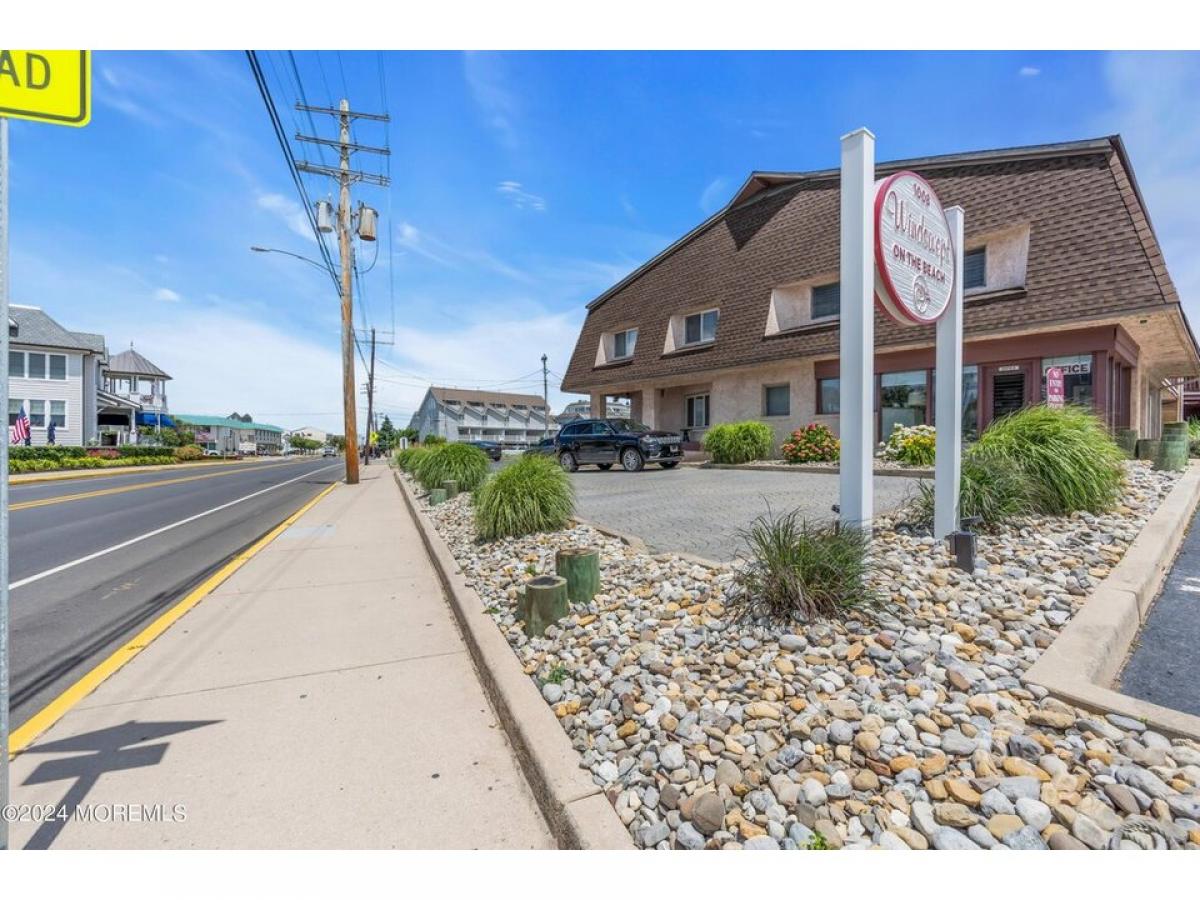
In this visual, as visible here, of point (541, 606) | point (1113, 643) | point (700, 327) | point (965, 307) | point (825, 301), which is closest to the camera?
point (1113, 643)

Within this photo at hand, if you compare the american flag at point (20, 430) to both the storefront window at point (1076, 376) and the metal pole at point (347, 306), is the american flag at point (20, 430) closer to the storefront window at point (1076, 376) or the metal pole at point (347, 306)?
the metal pole at point (347, 306)

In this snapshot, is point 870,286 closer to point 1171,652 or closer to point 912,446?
point 1171,652

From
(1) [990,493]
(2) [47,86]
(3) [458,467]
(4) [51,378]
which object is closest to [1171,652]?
(1) [990,493]

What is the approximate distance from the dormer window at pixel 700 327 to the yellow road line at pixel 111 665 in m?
16.0

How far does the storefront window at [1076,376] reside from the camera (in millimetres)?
11234

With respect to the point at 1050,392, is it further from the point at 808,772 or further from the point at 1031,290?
the point at 808,772

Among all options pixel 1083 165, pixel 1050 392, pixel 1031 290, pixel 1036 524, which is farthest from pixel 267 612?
pixel 1083 165

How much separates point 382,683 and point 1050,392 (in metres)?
12.7

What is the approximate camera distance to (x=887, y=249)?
13.8ft

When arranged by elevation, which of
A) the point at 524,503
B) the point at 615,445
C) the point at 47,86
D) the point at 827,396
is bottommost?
the point at 524,503

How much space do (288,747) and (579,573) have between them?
6.78ft

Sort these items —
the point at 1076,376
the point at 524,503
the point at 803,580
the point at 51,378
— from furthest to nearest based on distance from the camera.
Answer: the point at 51,378
the point at 1076,376
the point at 524,503
the point at 803,580

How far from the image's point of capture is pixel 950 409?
485 cm

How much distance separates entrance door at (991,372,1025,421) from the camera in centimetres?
1215
